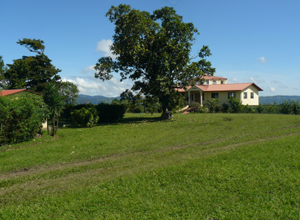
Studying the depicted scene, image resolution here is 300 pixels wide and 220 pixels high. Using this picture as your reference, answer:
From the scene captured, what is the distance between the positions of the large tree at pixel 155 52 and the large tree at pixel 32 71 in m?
25.3

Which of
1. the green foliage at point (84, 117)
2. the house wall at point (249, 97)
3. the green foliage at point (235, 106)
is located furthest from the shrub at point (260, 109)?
the green foliage at point (84, 117)

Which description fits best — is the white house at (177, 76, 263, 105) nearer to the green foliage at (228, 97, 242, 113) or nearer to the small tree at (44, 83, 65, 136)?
the green foliage at (228, 97, 242, 113)

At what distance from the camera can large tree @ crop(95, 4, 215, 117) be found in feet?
68.7

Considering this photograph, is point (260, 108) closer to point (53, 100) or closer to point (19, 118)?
point (53, 100)

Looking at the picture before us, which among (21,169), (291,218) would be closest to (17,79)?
(21,169)

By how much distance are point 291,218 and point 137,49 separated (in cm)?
1795

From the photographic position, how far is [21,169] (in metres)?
8.59

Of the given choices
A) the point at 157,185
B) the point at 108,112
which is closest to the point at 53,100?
the point at 108,112

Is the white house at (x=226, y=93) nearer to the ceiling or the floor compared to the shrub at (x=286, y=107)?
nearer to the ceiling

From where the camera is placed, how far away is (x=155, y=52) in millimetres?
22016

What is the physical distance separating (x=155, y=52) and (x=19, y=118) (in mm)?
12947

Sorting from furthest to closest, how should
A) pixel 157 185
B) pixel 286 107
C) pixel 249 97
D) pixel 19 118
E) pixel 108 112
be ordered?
pixel 249 97 → pixel 286 107 → pixel 108 112 → pixel 19 118 → pixel 157 185

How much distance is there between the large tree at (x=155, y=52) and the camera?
21.0m

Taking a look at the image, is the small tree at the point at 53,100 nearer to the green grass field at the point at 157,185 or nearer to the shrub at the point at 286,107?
the green grass field at the point at 157,185
